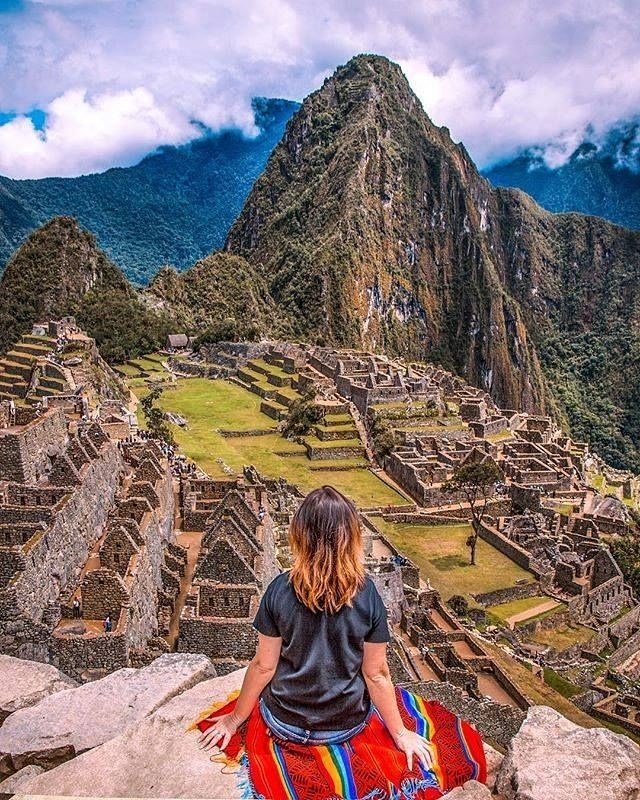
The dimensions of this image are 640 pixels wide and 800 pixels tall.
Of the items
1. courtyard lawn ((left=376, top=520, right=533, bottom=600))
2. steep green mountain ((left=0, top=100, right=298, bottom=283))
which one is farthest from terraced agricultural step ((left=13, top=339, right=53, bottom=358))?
steep green mountain ((left=0, top=100, right=298, bottom=283))

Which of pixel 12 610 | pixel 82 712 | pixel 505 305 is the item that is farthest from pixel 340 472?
pixel 505 305

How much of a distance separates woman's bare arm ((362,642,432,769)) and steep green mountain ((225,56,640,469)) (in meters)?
114

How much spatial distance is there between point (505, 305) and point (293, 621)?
17511cm

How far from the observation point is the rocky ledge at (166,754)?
4496 mm

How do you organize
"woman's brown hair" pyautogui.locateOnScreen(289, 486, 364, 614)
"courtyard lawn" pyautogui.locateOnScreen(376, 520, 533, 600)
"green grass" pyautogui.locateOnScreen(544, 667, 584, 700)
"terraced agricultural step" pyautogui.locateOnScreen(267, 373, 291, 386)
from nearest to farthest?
"woman's brown hair" pyautogui.locateOnScreen(289, 486, 364, 614) < "green grass" pyautogui.locateOnScreen(544, 667, 584, 700) < "courtyard lawn" pyautogui.locateOnScreen(376, 520, 533, 600) < "terraced agricultural step" pyautogui.locateOnScreen(267, 373, 291, 386)

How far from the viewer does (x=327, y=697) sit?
4.64 meters

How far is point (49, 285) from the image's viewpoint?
236 feet

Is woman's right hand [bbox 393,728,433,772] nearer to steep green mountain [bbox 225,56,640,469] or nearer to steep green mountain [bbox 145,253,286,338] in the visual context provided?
steep green mountain [bbox 145,253,286,338]

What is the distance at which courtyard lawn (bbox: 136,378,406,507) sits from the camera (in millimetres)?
34062

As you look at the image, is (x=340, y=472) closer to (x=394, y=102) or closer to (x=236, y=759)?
(x=236, y=759)

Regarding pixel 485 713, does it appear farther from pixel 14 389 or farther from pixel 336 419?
pixel 336 419

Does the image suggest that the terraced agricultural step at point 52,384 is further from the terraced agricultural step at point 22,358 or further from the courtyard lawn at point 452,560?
the courtyard lawn at point 452,560

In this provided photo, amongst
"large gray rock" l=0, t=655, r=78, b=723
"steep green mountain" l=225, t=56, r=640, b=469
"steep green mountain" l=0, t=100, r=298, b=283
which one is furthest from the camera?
"steep green mountain" l=225, t=56, r=640, b=469

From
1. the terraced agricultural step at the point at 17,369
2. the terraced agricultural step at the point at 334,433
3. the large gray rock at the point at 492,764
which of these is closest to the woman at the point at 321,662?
the large gray rock at the point at 492,764
